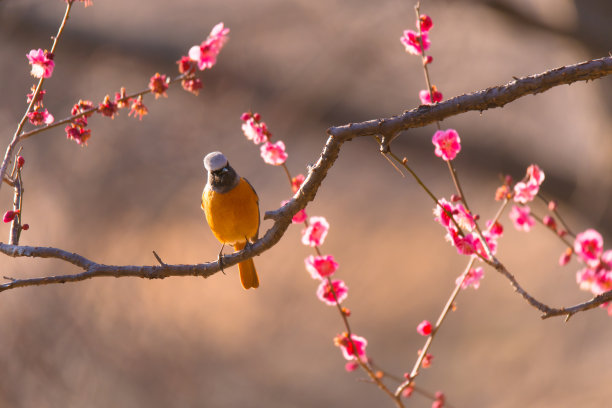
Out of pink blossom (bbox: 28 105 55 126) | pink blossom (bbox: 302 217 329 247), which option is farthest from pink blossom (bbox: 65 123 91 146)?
pink blossom (bbox: 302 217 329 247)

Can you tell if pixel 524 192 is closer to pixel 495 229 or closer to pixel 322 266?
pixel 495 229

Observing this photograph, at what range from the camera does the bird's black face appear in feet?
4.74

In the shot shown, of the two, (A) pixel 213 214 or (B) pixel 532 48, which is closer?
(A) pixel 213 214

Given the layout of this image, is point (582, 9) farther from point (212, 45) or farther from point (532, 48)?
point (212, 45)

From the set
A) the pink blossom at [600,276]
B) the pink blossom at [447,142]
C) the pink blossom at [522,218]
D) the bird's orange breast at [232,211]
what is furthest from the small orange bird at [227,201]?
the pink blossom at [600,276]

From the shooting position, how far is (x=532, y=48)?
315 cm

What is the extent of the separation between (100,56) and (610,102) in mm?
2810

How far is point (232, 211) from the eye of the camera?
1.46 metres

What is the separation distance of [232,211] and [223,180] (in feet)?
0.26

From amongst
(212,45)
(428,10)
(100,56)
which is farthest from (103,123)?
(212,45)

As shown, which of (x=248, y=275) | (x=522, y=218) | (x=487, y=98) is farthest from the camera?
(x=248, y=275)

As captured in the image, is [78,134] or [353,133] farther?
[78,134]

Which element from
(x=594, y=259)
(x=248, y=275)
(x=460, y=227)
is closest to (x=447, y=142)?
(x=460, y=227)

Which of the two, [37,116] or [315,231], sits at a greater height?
[37,116]
